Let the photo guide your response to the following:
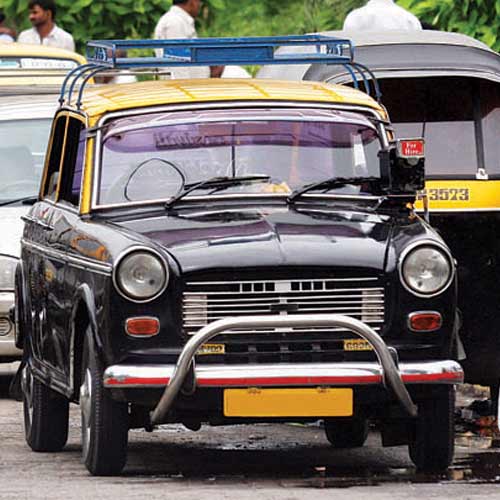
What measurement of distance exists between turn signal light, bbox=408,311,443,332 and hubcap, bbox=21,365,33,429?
8.55ft

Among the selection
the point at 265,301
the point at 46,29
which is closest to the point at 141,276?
the point at 265,301

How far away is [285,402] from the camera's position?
9523mm

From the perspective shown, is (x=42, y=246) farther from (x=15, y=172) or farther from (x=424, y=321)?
(x=15, y=172)

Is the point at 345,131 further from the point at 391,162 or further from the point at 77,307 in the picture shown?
the point at 77,307

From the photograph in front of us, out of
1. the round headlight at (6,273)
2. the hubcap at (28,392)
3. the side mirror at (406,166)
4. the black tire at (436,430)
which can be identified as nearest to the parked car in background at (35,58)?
the round headlight at (6,273)

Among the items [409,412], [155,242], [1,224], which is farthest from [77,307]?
[1,224]

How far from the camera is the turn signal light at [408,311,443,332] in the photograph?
32.1 feet

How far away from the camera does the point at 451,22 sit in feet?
62.6

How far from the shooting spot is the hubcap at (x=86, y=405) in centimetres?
996

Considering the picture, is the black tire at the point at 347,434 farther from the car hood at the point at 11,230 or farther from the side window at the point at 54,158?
the car hood at the point at 11,230

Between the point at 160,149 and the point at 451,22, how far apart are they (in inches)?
344

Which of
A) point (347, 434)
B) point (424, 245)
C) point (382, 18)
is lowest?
point (347, 434)

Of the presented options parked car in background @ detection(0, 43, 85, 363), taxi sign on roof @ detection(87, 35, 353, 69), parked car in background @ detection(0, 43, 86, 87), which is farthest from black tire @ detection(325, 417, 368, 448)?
parked car in background @ detection(0, 43, 86, 87)

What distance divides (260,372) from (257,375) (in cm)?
2
